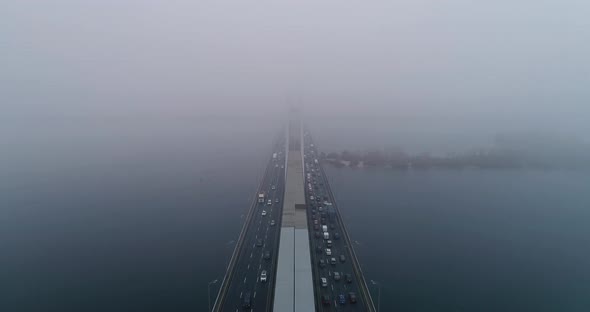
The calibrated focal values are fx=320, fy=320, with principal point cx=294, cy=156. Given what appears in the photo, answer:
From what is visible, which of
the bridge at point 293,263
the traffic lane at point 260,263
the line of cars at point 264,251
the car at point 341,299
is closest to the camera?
the bridge at point 293,263

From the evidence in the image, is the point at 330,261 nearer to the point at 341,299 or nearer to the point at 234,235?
the point at 341,299

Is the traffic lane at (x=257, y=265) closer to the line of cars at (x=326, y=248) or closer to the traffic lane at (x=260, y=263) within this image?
the traffic lane at (x=260, y=263)

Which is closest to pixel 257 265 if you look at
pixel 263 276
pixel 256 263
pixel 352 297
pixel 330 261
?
pixel 256 263

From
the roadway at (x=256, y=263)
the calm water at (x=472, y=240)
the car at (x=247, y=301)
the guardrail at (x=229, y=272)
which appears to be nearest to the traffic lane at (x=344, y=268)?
the calm water at (x=472, y=240)

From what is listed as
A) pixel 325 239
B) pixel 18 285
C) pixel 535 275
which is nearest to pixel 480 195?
pixel 535 275

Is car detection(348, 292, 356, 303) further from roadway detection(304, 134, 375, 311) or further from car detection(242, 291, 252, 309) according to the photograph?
car detection(242, 291, 252, 309)

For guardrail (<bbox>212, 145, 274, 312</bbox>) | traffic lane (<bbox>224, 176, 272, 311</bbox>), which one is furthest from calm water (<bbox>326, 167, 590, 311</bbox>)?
guardrail (<bbox>212, 145, 274, 312</bbox>)
